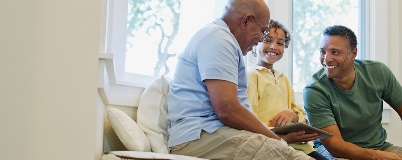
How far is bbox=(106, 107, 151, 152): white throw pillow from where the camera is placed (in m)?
2.35

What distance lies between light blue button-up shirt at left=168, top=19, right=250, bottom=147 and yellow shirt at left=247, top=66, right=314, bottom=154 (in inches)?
21.7

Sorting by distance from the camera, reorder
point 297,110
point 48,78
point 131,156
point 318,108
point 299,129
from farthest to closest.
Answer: point 297,110, point 318,108, point 299,129, point 131,156, point 48,78

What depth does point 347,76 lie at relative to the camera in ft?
10.2

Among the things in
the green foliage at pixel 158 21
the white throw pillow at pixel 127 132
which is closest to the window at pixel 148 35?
the green foliage at pixel 158 21

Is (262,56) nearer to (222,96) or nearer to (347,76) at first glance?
(347,76)

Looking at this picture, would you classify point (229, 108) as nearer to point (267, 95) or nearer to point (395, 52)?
point (267, 95)

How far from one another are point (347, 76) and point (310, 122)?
328 millimetres

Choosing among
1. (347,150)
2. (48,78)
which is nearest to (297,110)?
(347,150)

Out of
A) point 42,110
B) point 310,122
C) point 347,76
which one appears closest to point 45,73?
point 42,110

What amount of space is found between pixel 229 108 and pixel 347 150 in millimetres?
913

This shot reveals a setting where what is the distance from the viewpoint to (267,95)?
3.10 metres

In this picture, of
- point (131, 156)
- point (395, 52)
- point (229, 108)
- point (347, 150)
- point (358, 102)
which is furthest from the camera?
point (395, 52)

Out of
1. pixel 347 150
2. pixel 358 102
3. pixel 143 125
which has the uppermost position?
pixel 358 102

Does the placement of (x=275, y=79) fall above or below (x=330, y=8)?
below
